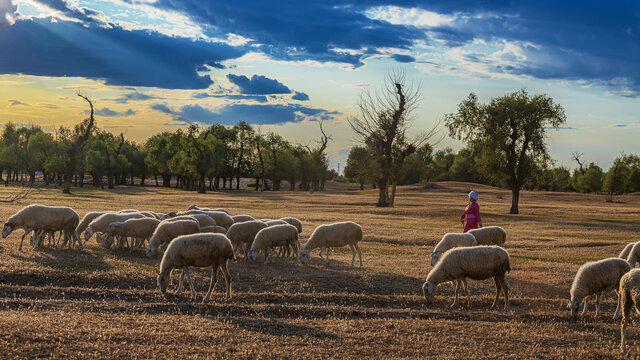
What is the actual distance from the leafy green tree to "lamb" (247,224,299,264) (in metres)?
36.5

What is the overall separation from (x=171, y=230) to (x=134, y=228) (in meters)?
2.24

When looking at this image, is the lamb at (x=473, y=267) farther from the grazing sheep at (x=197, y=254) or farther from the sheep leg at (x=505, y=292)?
the grazing sheep at (x=197, y=254)

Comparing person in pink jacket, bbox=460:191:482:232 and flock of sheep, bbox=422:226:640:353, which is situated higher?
person in pink jacket, bbox=460:191:482:232

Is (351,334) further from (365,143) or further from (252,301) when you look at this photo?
(365,143)

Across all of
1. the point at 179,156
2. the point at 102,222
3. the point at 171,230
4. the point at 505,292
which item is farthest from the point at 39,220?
the point at 179,156

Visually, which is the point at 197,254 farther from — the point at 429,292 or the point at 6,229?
the point at 6,229

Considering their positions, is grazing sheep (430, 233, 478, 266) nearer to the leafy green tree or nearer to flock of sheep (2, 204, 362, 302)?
flock of sheep (2, 204, 362, 302)

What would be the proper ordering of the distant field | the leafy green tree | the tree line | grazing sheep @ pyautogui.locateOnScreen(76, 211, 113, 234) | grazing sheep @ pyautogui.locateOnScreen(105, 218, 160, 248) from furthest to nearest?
the tree line → the leafy green tree → grazing sheep @ pyautogui.locateOnScreen(76, 211, 113, 234) → grazing sheep @ pyautogui.locateOnScreen(105, 218, 160, 248) → the distant field

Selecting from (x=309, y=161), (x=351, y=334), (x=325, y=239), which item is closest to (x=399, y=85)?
(x=325, y=239)

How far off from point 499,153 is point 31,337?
1876 inches

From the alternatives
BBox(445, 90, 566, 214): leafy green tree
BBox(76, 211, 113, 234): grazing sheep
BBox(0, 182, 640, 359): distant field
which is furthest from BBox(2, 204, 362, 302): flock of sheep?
BBox(445, 90, 566, 214): leafy green tree

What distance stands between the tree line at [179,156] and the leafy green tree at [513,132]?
5254 centimetres

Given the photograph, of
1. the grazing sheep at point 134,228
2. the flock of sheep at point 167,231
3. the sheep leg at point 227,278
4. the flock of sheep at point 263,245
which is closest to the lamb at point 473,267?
the flock of sheep at point 263,245

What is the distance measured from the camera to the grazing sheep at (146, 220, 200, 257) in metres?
17.8
